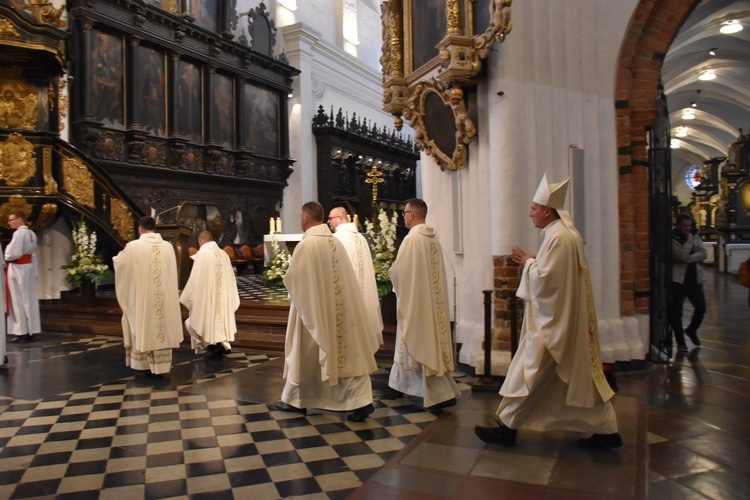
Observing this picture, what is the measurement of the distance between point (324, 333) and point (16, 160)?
25.6 ft

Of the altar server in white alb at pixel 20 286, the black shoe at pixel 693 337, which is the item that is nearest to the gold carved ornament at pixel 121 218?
the altar server in white alb at pixel 20 286

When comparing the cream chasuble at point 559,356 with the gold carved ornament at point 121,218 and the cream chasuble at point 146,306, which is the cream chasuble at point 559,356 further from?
the gold carved ornament at point 121,218

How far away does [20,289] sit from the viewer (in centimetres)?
902

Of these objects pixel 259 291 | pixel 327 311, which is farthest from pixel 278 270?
pixel 327 311

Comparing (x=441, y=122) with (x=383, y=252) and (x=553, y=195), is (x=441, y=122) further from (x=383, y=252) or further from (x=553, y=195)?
(x=553, y=195)

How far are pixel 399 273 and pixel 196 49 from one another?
12030 mm

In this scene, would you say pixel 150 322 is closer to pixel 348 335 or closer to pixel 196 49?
pixel 348 335

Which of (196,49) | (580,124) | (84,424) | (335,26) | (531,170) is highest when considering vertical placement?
(335,26)

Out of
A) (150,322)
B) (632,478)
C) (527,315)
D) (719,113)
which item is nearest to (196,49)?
(150,322)

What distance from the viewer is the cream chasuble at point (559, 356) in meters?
3.87

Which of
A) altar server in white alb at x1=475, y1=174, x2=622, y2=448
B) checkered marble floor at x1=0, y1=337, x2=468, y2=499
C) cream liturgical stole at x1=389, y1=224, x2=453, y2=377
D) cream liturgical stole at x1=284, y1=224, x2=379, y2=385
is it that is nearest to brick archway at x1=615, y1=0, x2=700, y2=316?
cream liturgical stole at x1=389, y1=224, x2=453, y2=377

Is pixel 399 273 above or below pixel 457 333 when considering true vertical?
above

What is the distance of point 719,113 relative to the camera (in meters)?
23.7

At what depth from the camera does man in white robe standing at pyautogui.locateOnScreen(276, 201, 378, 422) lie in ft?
15.8
